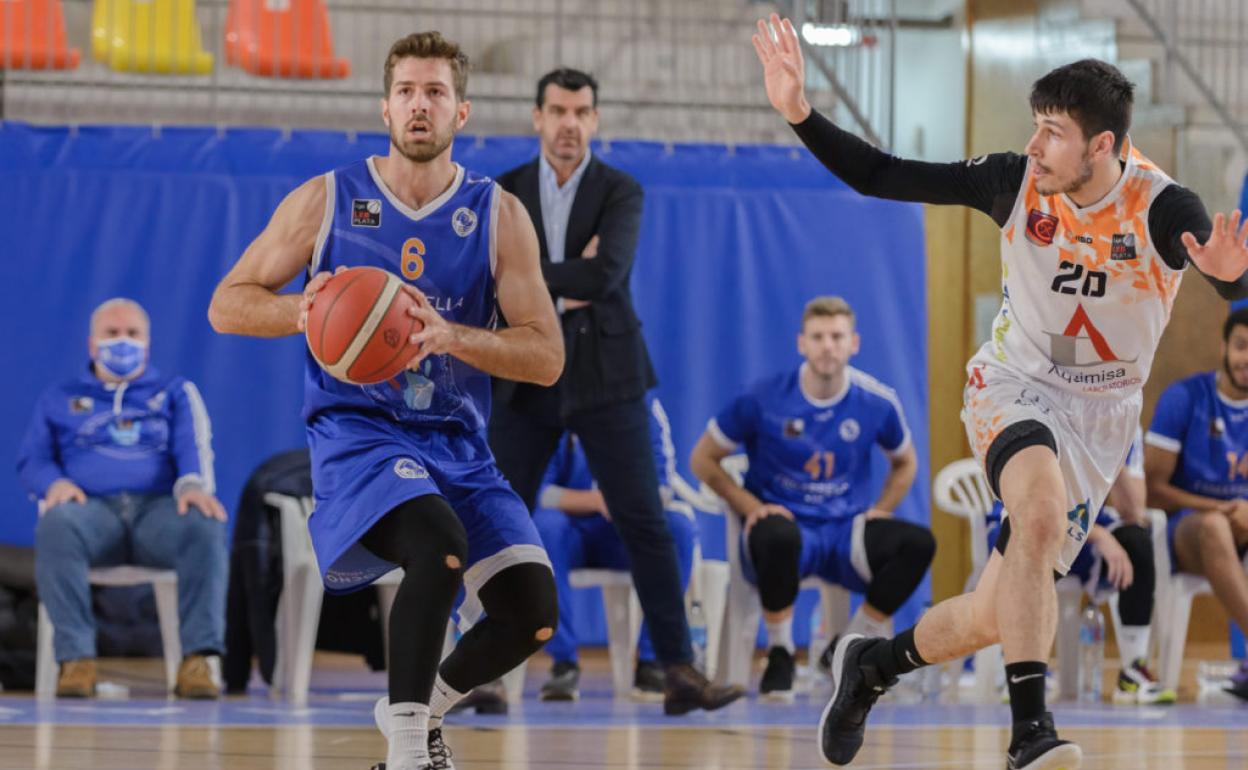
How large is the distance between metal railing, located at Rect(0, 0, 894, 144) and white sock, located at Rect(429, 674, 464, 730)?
618cm

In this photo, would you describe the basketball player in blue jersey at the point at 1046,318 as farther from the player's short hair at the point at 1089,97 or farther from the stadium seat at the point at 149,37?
the stadium seat at the point at 149,37

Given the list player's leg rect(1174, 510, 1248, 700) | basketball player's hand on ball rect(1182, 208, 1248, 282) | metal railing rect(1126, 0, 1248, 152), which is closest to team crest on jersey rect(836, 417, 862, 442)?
player's leg rect(1174, 510, 1248, 700)

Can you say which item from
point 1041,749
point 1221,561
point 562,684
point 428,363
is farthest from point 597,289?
point 1221,561

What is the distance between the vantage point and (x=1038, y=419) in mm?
4277

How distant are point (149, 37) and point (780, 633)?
531cm

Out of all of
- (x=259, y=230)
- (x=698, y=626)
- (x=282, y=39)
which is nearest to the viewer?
(x=698, y=626)

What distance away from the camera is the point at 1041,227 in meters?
4.34

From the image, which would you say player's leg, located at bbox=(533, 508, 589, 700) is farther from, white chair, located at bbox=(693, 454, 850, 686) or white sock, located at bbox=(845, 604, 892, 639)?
white sock, located at bbox=(845, 604, 892, 639)

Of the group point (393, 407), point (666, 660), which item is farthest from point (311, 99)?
point (393, 407)

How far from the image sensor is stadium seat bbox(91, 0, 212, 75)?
9.90 meters

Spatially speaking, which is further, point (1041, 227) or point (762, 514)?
point (762, 514)

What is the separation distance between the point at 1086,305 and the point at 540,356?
55.6 inches

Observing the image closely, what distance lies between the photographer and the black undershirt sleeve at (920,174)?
4.41m

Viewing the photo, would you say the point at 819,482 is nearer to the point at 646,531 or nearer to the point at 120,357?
the point at 646,531
